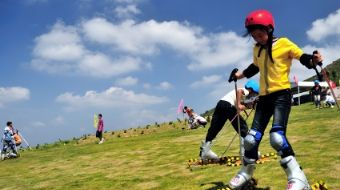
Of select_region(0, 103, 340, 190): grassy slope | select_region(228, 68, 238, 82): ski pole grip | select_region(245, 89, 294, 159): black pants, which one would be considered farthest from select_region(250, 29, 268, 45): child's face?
select_region(0, 103, 340, 190): grassy slope

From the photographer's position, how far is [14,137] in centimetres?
2756

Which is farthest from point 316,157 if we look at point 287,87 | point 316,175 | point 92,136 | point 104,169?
point 92,136

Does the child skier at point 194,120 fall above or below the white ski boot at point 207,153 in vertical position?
above

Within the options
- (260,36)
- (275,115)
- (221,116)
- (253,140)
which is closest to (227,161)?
(221,116)

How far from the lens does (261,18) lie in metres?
6.86

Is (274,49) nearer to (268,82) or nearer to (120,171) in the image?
(268,82)

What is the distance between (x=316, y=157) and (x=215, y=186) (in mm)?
3147

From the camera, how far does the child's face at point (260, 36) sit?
704cm

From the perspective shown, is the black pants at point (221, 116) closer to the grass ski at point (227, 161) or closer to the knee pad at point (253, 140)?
the grass ski at point (227, 161)

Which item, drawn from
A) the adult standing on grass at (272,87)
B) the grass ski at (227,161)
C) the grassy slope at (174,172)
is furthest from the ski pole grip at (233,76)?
the grass ski at (227,161)

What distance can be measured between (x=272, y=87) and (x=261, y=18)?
3.69 ft

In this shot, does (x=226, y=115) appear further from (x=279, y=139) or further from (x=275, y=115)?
(x=279, y=139)

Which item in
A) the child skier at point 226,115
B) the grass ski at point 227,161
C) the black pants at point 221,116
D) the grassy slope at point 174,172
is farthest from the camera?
the black pants at point 221,116

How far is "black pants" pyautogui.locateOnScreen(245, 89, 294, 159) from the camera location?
670 centimetres
